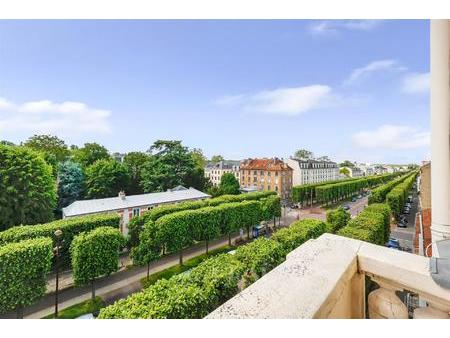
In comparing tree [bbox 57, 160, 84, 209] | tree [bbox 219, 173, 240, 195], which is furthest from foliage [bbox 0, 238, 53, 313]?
tree [bbox 219, 173, 240, 195]

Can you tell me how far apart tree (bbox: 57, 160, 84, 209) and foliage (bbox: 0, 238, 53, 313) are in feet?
42.2

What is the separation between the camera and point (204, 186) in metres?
28.3

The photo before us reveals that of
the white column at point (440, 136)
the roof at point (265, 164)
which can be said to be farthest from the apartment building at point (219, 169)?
the white column at point (440, 136)

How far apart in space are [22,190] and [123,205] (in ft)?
16.4

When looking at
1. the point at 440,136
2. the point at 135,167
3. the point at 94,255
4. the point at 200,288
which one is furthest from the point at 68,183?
the point at 440,136

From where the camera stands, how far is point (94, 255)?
9562 mm

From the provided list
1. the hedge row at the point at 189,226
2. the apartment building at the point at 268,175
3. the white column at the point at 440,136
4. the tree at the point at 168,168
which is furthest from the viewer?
the apartment building at the point at 268,175

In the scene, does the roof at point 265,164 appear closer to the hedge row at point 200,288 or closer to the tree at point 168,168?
the tree at point 168,168

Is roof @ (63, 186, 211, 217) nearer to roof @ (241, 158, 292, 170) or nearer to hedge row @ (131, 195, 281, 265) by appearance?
hedge row @ (131, 195, 281, 265)

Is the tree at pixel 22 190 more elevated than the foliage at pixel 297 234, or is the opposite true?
the tree at pixel 22 190

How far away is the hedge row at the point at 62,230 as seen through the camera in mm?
10031

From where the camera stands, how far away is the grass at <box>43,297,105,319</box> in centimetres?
854

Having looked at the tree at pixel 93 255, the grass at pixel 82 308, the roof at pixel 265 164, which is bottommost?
the grass at pixel 82 308
